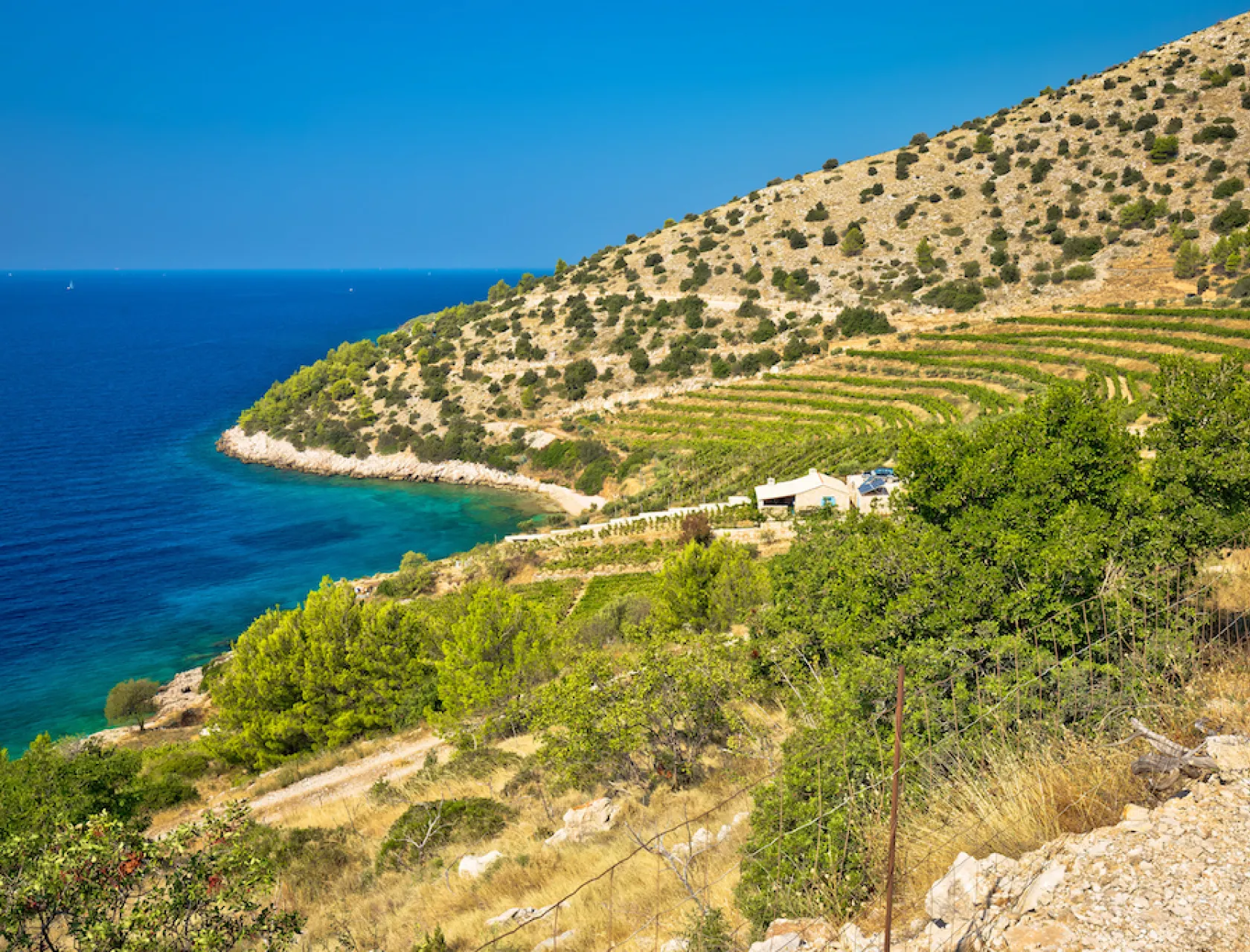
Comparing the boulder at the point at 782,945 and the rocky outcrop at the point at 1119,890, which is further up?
the rocky outcrop at the point at 1119,890

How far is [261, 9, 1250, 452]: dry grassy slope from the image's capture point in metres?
77.6

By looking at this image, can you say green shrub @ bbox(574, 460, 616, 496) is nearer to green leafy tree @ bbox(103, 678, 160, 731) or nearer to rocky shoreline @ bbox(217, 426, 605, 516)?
rocky shoreline @ bbox(217, 426, 605, 516)

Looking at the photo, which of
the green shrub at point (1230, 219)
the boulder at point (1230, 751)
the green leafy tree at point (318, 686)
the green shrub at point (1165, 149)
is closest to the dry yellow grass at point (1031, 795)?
the boulder at point (1230, 751)

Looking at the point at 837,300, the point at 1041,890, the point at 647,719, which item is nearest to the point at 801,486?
the point at 647,719

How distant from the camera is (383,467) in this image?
80.6 meters

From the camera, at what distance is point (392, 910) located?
11375mm

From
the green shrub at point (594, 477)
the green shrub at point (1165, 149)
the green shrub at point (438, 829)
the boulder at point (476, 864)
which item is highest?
the green shrub at point (1165, 149)

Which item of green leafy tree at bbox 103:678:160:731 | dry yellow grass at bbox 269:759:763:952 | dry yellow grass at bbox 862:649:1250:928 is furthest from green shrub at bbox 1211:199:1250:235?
green leafy tree at bbox 103:678:160:731

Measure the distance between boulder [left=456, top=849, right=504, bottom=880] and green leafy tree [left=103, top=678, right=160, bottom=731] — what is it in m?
31.2

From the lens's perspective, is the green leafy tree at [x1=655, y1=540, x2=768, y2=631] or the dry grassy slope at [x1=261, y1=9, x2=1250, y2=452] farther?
the dry grassy slope at [x1=261, y1=9, x2=1250, y2=452]

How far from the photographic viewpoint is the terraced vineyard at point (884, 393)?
51.3 m

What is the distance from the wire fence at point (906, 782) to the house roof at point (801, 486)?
34.5m

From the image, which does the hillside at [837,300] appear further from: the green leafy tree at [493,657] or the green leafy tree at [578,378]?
the green leafy tree at [493,657]

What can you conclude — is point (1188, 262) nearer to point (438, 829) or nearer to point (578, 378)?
point (578, 378)
